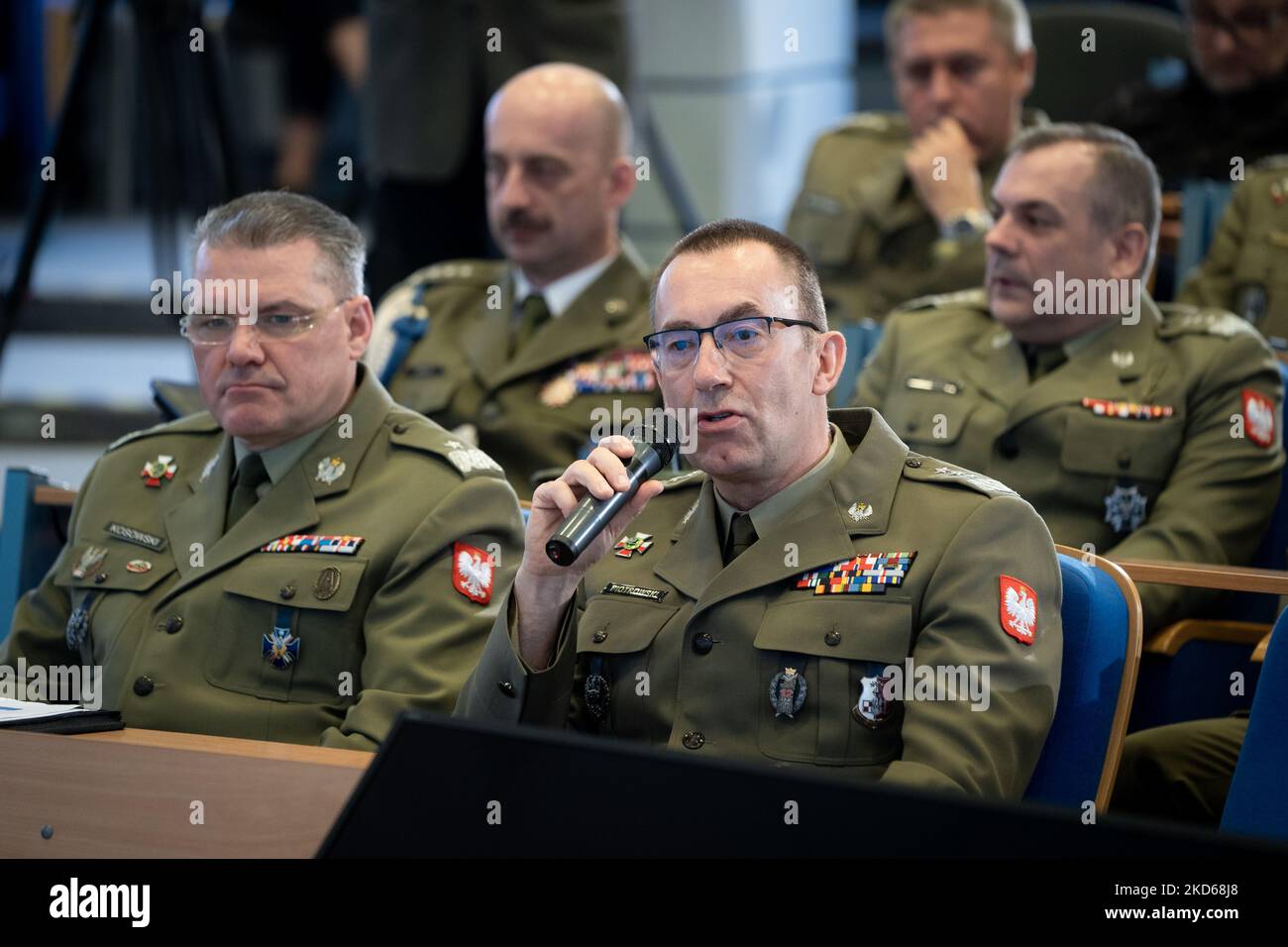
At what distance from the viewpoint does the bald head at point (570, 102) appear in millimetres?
3543

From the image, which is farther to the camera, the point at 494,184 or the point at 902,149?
the point at 902,149

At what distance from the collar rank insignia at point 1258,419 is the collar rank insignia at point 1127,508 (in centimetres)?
20

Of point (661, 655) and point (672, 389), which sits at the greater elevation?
point (672, 389)

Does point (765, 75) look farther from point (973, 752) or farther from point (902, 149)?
point (973, 752)

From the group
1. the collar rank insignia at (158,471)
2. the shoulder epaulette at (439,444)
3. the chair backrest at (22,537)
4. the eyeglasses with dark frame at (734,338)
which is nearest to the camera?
the eyeglasses with dark frame at (734,338)

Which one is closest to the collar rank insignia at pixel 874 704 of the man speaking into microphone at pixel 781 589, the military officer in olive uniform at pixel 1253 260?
the man speaking into microphone at pixel 781 589

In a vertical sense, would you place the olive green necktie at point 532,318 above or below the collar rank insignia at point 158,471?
above

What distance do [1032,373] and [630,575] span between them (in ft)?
3.94

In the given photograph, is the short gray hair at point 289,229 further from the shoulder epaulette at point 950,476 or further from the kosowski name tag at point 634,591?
the shoulder epaulette at point 950,476

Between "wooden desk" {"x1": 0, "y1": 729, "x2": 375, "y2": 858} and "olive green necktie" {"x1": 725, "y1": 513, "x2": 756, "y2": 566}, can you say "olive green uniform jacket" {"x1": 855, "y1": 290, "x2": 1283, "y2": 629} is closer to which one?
"olive green necktie" {"x1": 725, "y1": 513, "x2": 756, "y2": 566}

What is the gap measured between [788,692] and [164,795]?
2.21 ft

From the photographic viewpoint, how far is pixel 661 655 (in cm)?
203
